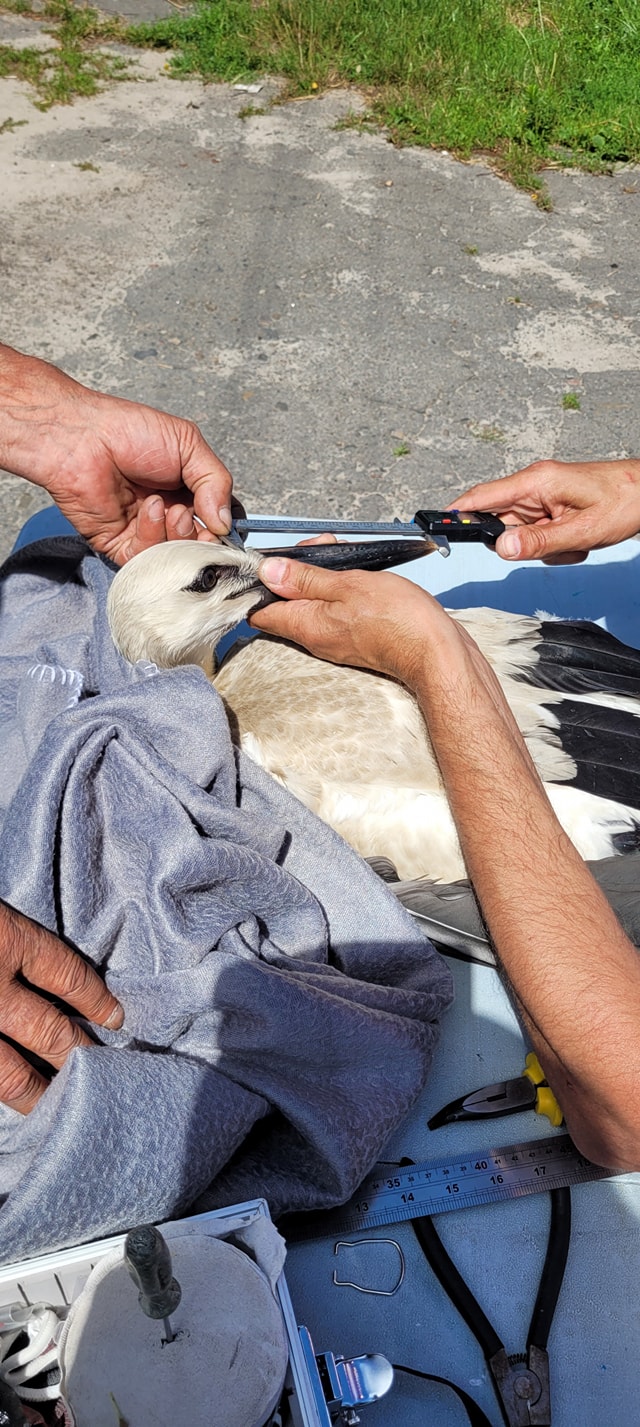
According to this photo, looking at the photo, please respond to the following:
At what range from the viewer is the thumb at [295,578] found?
1874 millimetres

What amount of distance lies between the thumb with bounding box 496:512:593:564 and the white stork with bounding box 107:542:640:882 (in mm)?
187

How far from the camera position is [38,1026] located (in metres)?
1.33

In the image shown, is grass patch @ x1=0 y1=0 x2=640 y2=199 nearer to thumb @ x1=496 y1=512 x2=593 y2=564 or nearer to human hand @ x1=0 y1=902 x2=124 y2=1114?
thumb @ x1=496 y1=512 x2=593 y2=564

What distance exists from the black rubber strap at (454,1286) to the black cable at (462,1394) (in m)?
0.06

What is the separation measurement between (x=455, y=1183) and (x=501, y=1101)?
15cm

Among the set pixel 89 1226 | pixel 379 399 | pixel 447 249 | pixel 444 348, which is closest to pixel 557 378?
pixel 444 348

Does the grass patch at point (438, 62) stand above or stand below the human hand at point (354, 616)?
above

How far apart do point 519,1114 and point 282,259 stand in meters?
4.49

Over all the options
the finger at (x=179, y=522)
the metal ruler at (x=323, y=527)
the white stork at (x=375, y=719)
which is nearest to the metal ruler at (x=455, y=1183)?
the white stork at (x=375, y=719)

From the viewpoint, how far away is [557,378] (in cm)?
443

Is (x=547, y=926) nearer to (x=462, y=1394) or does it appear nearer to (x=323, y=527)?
(x=462, y=1394)

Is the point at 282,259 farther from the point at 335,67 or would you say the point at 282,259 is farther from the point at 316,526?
the point at 316,526

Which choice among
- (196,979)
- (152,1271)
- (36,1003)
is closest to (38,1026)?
(36,1003)

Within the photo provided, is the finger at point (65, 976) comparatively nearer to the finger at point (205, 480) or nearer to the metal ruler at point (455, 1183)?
the metal ruler at point (455, 1183)
